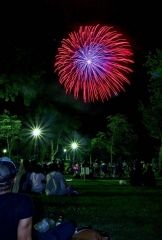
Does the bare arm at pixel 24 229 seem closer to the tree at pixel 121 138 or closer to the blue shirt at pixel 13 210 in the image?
the blue shirt at pixel 13 210

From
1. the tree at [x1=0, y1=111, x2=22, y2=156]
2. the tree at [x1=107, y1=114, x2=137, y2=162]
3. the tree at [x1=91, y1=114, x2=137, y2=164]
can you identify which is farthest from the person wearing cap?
the tree at [x1=107, y1=114, x2=137, y2=162]

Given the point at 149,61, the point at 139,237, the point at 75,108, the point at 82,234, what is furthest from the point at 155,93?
the point at 82,234

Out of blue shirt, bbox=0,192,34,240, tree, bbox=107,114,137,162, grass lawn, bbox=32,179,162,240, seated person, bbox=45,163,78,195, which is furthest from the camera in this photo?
tree, bbox=107,114,137,162

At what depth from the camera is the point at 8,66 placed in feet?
61.7

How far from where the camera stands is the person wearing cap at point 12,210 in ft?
18.7

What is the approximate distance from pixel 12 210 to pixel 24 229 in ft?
0.83

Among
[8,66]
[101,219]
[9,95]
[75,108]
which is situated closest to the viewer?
[101,219]

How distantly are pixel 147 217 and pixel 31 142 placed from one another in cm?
7198

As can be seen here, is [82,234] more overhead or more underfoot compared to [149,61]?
more underfoot

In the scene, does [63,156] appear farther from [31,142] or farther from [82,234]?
[82,234]

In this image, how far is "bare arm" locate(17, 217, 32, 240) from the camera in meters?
5.75

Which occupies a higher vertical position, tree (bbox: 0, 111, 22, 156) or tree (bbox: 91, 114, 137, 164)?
tree (bbox: 91, 114, 137, 164)

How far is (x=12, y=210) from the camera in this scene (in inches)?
225

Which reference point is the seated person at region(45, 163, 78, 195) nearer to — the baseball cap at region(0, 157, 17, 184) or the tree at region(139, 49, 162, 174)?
the baseball cap at region(0, 157, 17, 184)
